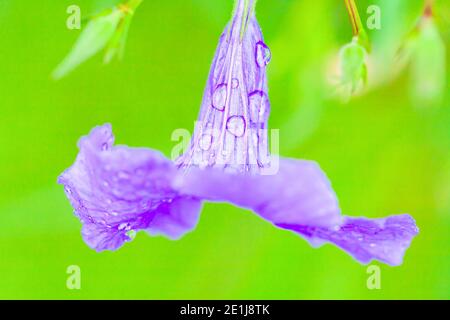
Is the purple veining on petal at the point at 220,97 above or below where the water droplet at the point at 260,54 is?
below

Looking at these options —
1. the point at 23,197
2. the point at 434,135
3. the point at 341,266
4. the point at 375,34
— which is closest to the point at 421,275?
the point at 341,266

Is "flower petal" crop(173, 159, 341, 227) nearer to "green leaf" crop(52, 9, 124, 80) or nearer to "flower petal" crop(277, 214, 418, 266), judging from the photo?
"flower petal" crop(277, 214, 418, 266)

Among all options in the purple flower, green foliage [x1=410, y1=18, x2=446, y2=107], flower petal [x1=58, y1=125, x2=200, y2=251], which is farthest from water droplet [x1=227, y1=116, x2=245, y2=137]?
green foliage [x1=410, y1=18, x2=446, y2=107]

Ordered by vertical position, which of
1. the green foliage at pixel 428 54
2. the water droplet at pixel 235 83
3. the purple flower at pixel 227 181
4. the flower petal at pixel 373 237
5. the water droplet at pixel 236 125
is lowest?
the flower petal at pixel 373 237

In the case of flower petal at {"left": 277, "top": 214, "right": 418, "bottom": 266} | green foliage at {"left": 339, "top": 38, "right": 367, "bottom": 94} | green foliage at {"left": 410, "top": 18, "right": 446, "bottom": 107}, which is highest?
green foliage at {"left": 410, "top": 18, "right": 446, "bottom": 107}

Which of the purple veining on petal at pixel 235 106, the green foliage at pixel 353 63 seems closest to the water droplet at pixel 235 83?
the purple veining on petal at pixel 235 106

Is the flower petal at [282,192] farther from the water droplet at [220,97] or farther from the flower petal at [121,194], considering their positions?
the water droplet at [220,97]
